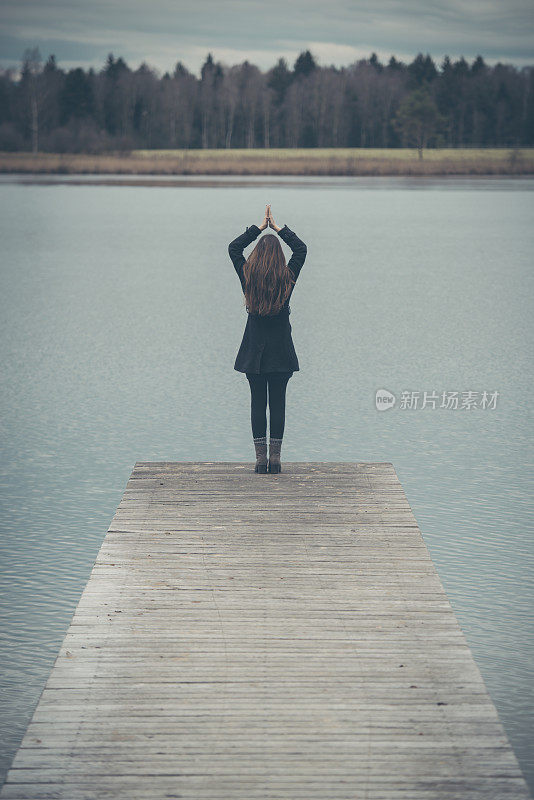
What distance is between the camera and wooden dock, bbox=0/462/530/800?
136 inches

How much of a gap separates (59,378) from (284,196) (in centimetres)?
3338

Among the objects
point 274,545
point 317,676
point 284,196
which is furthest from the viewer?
point 284,196

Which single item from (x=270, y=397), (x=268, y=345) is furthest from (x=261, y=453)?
(x=268, y=345)

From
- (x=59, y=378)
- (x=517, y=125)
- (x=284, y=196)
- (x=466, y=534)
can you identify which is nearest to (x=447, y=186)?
(x=284, y=196)

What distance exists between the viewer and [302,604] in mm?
4781

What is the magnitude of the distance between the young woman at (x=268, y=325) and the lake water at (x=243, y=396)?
4.37 ft

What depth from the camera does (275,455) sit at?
6.88 meters

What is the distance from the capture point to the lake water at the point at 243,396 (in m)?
5.98

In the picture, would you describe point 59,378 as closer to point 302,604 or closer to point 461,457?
point 461,457

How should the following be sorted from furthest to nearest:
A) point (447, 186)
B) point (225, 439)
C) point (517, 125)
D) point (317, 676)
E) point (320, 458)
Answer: point (517, 125)
point (447, 186)
point (225, 439)
point (320, 458)
point (317, 676)

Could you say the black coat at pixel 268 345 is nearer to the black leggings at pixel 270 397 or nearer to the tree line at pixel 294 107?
the black leggings at pixel 270 397

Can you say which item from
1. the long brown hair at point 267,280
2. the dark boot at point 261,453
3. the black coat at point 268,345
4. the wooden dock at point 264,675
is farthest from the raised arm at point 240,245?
the wooden dock at point 264,675

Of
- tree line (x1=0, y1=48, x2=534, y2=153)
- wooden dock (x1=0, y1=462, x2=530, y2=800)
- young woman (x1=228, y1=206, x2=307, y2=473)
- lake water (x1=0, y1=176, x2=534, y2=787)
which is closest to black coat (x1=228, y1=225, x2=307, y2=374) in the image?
young woman (x1=228, y1=206, x2=307, y2=473)

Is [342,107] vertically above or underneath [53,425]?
above
